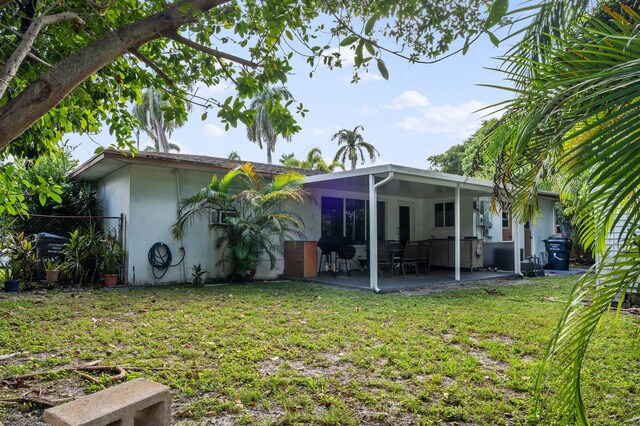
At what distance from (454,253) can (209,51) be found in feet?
39.1

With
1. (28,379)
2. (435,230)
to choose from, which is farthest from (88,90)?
(435,230)

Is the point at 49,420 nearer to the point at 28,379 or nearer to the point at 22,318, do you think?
the point at 28,379

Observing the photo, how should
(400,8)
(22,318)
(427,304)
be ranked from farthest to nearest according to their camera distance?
(427,304) < (22,318) < (400,8)

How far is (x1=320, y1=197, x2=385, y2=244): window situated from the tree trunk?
10.2m

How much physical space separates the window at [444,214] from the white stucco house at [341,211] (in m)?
0.04

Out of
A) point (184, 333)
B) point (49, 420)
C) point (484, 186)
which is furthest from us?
point (484, 186)

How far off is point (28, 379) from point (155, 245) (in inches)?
260

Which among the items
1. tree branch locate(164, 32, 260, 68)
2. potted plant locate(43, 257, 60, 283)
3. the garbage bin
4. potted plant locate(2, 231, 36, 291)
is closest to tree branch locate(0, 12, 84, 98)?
tree branch locate(164, 32, 260, 68)

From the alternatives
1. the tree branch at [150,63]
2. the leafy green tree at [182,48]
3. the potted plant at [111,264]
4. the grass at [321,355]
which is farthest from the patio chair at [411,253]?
the tree branch at [150,63]

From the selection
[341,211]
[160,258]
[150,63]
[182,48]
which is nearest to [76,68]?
[150,63]

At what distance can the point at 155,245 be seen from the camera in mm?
9938

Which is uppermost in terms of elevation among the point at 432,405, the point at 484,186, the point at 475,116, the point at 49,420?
the point at 484,186

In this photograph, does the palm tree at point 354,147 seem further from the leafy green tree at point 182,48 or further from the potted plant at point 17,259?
the leafy green tree at point 182,48

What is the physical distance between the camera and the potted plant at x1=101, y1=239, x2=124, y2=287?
9.38 meters
